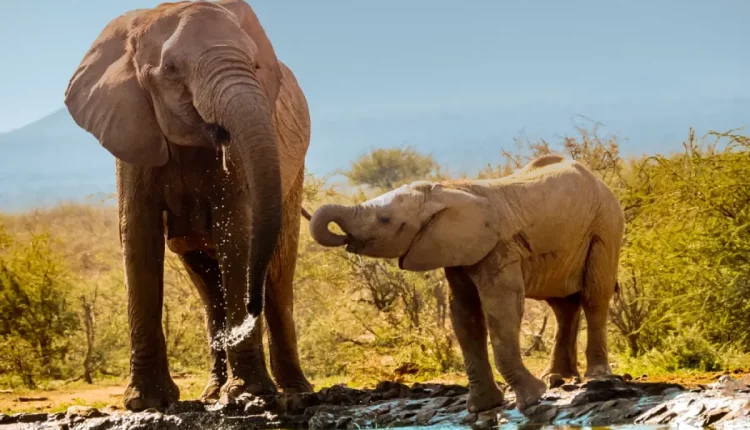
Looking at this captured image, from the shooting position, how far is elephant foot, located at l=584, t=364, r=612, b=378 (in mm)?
8164

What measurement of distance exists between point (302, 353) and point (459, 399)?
7.99 m

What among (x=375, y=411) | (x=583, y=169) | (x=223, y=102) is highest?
(x=223, y=102)

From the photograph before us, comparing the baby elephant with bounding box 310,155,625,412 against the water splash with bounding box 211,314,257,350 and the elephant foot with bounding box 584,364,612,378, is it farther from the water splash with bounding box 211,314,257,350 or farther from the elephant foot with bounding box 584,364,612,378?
the water splash with bounding box 211,314,257,350

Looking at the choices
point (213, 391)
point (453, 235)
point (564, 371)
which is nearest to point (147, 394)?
point (213, 391)

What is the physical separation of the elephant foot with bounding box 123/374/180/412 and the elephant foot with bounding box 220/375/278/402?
440mm

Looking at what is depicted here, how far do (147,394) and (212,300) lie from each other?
1339 mm

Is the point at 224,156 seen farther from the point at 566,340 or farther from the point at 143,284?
the point at 566,340

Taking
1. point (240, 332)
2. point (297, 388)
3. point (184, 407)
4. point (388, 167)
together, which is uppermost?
point (388, 167)

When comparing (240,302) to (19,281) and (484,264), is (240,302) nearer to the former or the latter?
(484,264)

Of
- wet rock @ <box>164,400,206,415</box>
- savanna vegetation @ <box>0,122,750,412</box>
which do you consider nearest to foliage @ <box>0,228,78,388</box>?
savanna vegetation @ <box>0,122,750,412</box>

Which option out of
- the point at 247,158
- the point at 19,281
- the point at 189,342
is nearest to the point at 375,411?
the point at 247,158

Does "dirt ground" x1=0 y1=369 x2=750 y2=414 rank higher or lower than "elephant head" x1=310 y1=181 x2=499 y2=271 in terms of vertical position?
lower

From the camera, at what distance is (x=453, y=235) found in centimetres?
727

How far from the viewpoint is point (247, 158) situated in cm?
720
